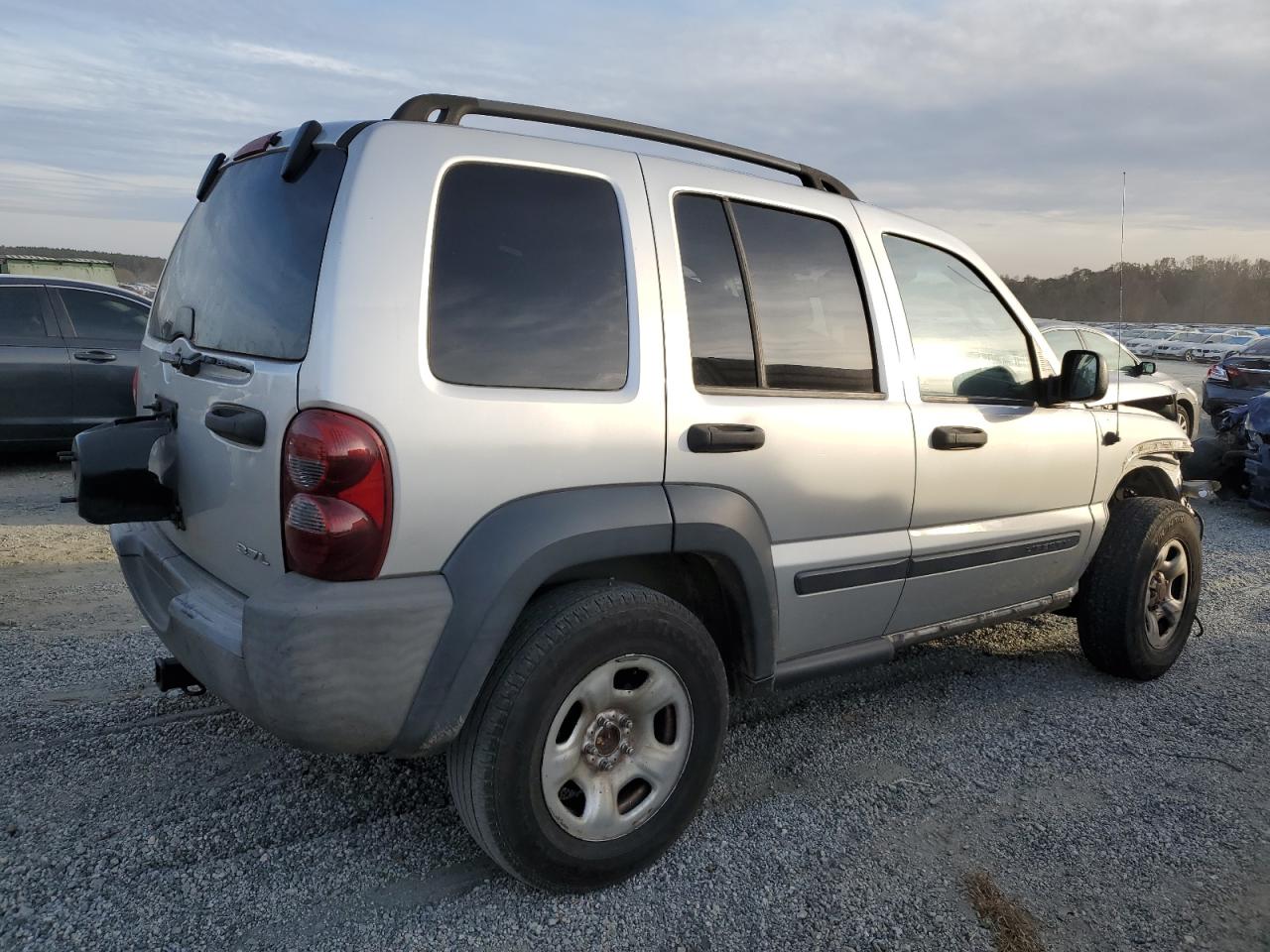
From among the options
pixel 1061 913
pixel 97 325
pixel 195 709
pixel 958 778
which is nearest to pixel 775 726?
pixel 958 778

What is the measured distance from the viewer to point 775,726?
141 inches

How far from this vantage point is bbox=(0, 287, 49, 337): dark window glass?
7.92m

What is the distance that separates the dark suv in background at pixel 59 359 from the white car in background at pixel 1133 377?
807 cm

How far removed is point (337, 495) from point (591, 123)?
1.43m

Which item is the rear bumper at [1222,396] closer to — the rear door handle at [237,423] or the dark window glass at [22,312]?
the rear door handle at [237,423]

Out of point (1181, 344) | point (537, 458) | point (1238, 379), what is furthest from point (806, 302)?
point (1181, 344)

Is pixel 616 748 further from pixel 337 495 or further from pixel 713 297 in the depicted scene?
pixel 713 297

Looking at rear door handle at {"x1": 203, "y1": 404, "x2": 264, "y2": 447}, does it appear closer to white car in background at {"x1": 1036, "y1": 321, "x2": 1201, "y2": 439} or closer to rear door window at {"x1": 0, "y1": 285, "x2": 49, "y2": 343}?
rear door window at {"x1": 0, "y1": 285, "x2": 49, "y2": 343}

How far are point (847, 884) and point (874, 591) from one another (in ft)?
3.07

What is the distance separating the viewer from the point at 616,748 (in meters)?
2.53

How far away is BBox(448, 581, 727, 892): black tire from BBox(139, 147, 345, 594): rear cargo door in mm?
615

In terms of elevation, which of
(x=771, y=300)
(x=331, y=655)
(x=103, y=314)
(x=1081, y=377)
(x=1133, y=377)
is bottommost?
(x=331, y=655)

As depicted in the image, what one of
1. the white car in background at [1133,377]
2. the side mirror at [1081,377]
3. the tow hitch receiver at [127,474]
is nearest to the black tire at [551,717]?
the tow hitch receiver at [127,474]

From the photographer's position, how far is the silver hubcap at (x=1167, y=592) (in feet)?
13.5
